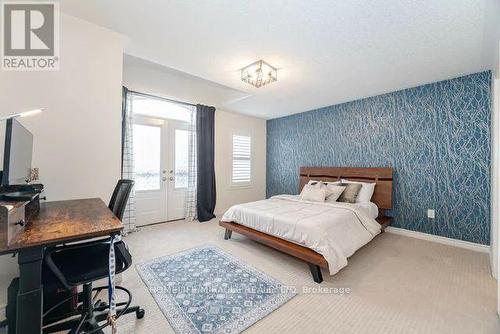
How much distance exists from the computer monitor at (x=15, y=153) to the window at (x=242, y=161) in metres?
3.86

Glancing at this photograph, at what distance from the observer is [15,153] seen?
3.91ft

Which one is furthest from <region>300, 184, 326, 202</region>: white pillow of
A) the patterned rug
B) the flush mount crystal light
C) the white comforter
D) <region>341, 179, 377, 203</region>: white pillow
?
the flush mount crystal light

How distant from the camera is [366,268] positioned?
2367mm

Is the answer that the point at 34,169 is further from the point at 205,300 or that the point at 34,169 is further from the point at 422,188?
the point at 422,188

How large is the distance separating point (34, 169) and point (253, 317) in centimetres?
212

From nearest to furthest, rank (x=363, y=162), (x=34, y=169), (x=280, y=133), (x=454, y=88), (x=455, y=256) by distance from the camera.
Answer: (x=34, y=169)
(x=455, y=256)
(x=454, y=88)
(x=363, y=162)
(x=280, y=133)

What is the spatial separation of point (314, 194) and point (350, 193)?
23.3 inches

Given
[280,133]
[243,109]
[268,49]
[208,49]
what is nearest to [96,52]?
[208,49]

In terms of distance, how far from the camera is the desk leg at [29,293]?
93 centimetres

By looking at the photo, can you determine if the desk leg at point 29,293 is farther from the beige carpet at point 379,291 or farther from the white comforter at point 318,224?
the white comforter at point 318,224

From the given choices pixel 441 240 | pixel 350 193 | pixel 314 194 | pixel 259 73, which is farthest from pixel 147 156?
pixel 441 240

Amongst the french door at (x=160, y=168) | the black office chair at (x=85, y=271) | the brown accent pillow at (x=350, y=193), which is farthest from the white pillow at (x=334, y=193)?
the black office chair at (x=85, y=271)

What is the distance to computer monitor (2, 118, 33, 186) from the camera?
3.59ft
